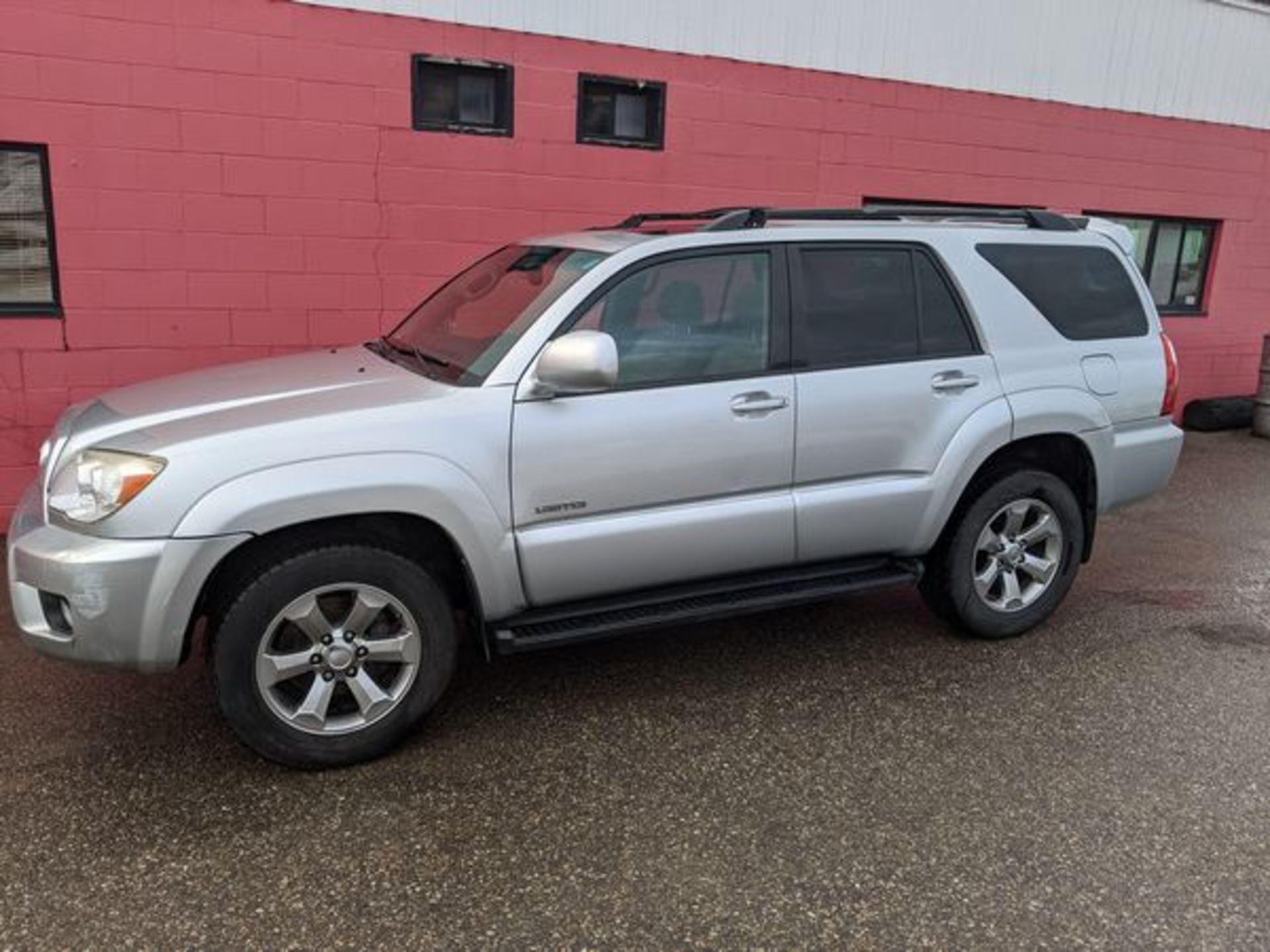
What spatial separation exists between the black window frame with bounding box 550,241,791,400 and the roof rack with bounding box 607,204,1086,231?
0.39ft

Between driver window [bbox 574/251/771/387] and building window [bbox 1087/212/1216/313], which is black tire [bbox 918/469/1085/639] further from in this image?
building window [bbox 1087/212/1216/313]

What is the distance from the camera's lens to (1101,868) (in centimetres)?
292

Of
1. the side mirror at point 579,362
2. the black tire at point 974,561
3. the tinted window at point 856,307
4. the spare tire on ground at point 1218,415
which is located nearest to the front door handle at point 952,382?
the tinted window at point 856,307

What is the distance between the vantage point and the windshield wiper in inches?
150

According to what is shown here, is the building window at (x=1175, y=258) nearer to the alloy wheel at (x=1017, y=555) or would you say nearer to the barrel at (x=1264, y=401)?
the barrel at (x=1264, y=401)

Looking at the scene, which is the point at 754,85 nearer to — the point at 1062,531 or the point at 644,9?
the point at 644,9

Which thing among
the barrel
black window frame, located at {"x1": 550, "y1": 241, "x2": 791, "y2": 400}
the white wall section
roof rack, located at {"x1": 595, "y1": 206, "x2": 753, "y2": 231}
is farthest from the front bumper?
the barrel

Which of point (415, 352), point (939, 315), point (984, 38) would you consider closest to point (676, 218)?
point (939, 315)

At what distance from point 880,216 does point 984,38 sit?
476 cm

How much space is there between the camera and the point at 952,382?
421cm

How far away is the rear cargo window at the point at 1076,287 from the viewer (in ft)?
14.7

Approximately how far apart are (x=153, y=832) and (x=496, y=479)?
1.50 m

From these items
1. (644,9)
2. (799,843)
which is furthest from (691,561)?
(644,9)

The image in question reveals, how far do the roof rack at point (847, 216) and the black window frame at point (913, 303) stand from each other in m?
0.20
